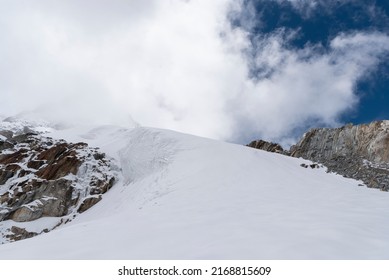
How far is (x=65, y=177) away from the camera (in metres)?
46.1

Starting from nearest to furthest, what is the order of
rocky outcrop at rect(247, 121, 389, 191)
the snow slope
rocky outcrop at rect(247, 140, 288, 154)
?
the snow slope → rocky outcrop at rect(247, 121, 389, 191) → rocky outcrop at rect(247, 140, 288, 154)

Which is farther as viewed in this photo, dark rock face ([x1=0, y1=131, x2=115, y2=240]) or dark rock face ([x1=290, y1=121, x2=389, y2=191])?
dark rock face ([x1=0, y1=131, x2=115, y2=240])

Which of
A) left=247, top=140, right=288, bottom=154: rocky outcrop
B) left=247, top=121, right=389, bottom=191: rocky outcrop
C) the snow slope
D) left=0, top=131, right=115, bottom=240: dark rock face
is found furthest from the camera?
left=247, top=140, right=288, bottom=154: rocky outcrop

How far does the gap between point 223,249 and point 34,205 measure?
40.9 m

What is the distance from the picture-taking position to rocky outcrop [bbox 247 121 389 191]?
25844 mm

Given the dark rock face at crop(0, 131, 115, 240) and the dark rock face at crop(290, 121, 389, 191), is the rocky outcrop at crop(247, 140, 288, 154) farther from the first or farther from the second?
the dark rock face at crop(0, 131, 115, 240)

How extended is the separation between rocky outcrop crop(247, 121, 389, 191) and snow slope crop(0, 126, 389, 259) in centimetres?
197

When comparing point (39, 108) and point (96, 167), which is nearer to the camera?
point (96, 167)

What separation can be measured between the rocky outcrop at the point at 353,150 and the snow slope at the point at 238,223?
1973mm

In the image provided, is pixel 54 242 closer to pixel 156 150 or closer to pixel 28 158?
pixel 156 150

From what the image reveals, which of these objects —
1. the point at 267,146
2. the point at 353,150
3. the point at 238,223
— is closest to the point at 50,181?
the point at 267,146

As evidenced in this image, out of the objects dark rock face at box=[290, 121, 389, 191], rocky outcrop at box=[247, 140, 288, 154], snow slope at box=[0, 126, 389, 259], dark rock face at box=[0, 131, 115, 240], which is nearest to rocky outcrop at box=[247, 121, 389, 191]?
dark rock face at box=[290, 121, 389, 191]
